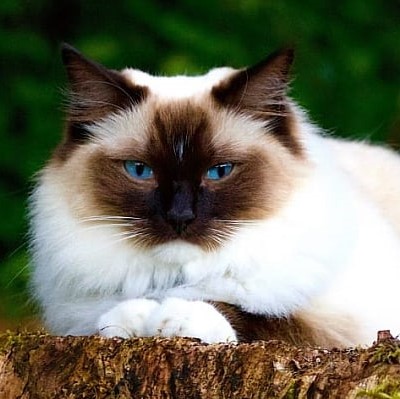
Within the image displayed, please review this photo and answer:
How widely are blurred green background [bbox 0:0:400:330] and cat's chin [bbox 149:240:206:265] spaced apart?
8.97ft

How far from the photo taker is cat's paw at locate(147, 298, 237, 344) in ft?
9.34

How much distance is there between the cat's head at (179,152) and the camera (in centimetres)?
307

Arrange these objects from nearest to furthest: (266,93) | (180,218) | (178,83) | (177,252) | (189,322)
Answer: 1. (189,322)
2. (180,218)
3. (177,252)
4. (266,93)
5. (178,83)

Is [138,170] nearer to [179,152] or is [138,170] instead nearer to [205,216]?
[179,152]

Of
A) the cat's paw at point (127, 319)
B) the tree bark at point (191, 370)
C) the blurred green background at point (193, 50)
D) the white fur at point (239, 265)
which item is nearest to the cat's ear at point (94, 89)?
the white fur at point (239, 265)

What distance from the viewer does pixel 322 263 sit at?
10.6ft

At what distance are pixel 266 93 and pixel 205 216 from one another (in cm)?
49

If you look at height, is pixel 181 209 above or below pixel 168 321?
above

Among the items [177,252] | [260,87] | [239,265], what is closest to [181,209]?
[177,252]

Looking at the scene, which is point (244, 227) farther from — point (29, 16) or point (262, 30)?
point (29, 16)

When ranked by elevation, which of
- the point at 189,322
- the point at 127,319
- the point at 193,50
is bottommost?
the point at 193,50

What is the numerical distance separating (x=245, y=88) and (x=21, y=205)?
298cm

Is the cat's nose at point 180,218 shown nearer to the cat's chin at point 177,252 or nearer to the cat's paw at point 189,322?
the cat's chin at point 177,252

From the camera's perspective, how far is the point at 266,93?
3250mm
